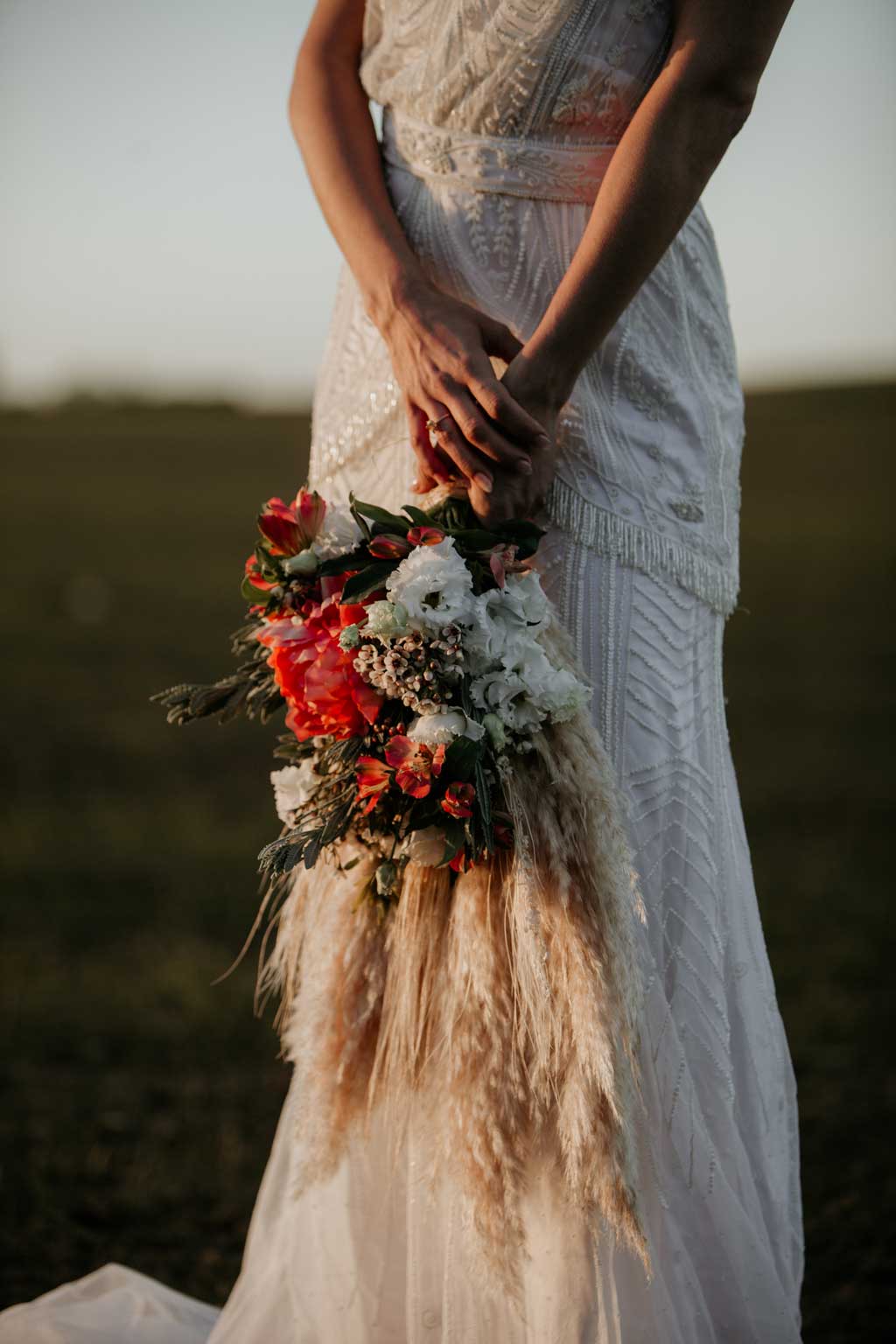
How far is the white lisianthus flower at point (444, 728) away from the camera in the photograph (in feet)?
5.39

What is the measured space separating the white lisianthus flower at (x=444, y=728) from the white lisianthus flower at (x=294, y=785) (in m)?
0.26

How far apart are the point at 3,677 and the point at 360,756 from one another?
821cm

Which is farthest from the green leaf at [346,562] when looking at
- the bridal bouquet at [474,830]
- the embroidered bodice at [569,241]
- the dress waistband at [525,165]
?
the dress waistband at [525,165]

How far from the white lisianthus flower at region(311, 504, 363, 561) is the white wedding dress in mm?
191

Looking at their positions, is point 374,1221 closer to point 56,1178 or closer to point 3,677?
point 56,1178

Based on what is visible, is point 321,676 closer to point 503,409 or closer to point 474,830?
point 474,830

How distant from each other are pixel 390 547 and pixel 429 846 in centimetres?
38

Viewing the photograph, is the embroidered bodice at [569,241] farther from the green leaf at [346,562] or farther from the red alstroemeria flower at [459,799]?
the red alstroemeria flower at [459,799]

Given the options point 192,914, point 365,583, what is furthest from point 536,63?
point 192,914

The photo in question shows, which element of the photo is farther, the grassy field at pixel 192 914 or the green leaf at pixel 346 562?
the grassy field at pixel 192 914

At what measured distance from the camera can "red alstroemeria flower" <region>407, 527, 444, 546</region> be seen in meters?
1.71

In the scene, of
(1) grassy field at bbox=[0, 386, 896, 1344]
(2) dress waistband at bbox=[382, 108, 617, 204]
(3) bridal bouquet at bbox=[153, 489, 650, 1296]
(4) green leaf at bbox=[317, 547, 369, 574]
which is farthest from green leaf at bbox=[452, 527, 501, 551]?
(1) grassy field at bbox=[0, 386, 896, 1344]

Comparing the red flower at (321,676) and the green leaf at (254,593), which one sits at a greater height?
the green leaf at (254,593)

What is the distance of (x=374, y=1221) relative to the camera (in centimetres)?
204
